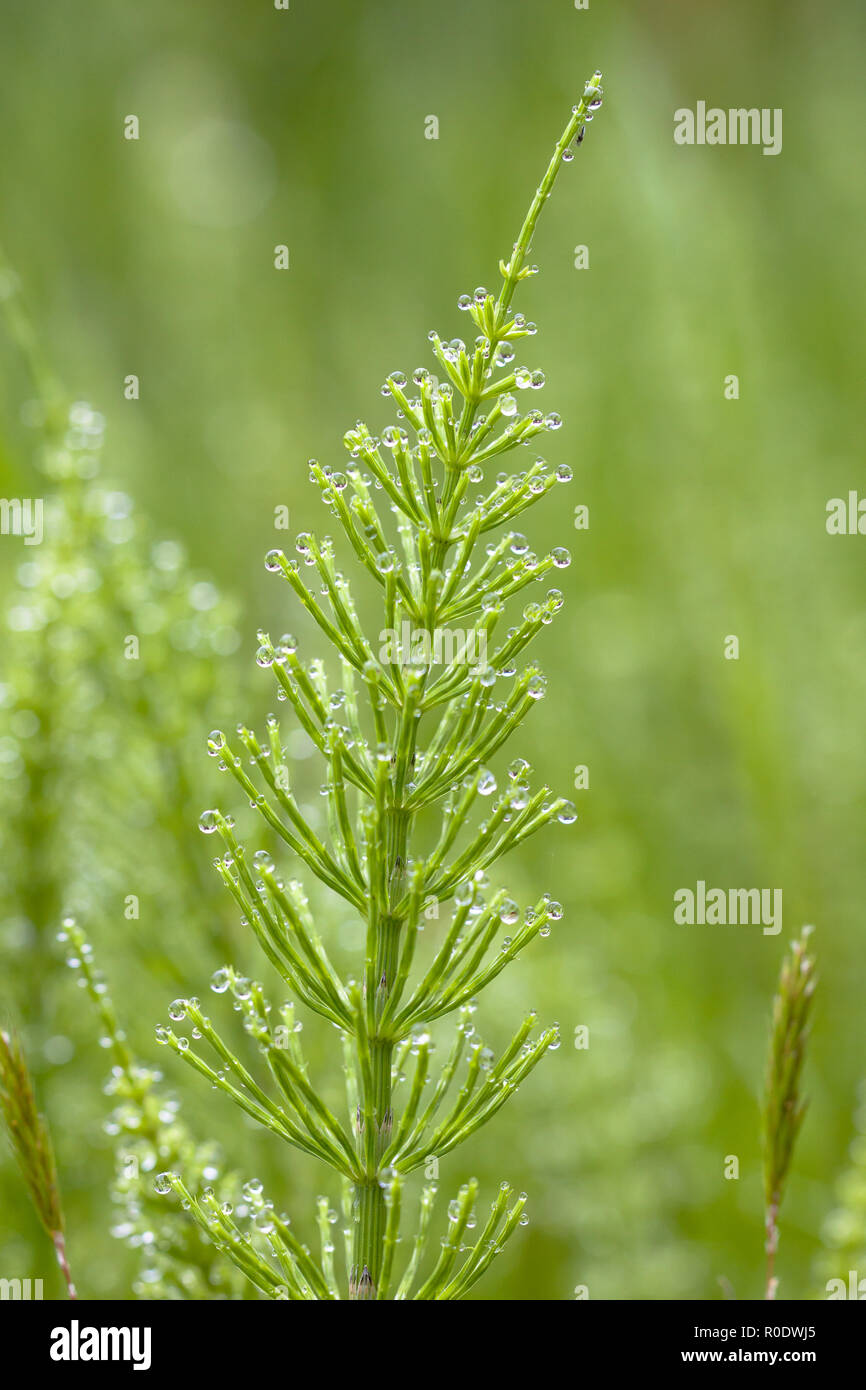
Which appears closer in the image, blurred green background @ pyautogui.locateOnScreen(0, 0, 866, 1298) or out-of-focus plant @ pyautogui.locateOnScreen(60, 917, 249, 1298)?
out-of-focus plant @ pyautogui.locateOnScreen(60, 917, 249, 1298)

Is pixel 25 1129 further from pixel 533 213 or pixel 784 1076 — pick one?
pixel 533 213

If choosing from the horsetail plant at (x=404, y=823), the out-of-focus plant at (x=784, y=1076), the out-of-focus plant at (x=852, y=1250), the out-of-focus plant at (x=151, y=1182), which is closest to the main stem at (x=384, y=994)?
the horsetail plant at (x=404, y=823)

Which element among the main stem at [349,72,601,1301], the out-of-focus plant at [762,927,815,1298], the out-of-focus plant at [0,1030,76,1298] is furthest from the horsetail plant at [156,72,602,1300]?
the out-of-focus plant at [762,927,815,1298]

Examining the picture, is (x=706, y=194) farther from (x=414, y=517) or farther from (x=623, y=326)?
(x=414, y=517)

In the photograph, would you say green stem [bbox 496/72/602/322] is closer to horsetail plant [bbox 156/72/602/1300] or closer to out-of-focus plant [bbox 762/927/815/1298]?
horsetail plant [bbox 156/72/602/1300]

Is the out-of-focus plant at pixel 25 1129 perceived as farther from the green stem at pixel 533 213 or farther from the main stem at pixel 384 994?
the green stem at pixel 533 213

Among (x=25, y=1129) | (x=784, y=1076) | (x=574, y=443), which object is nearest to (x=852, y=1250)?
(x=784, y=1076)
